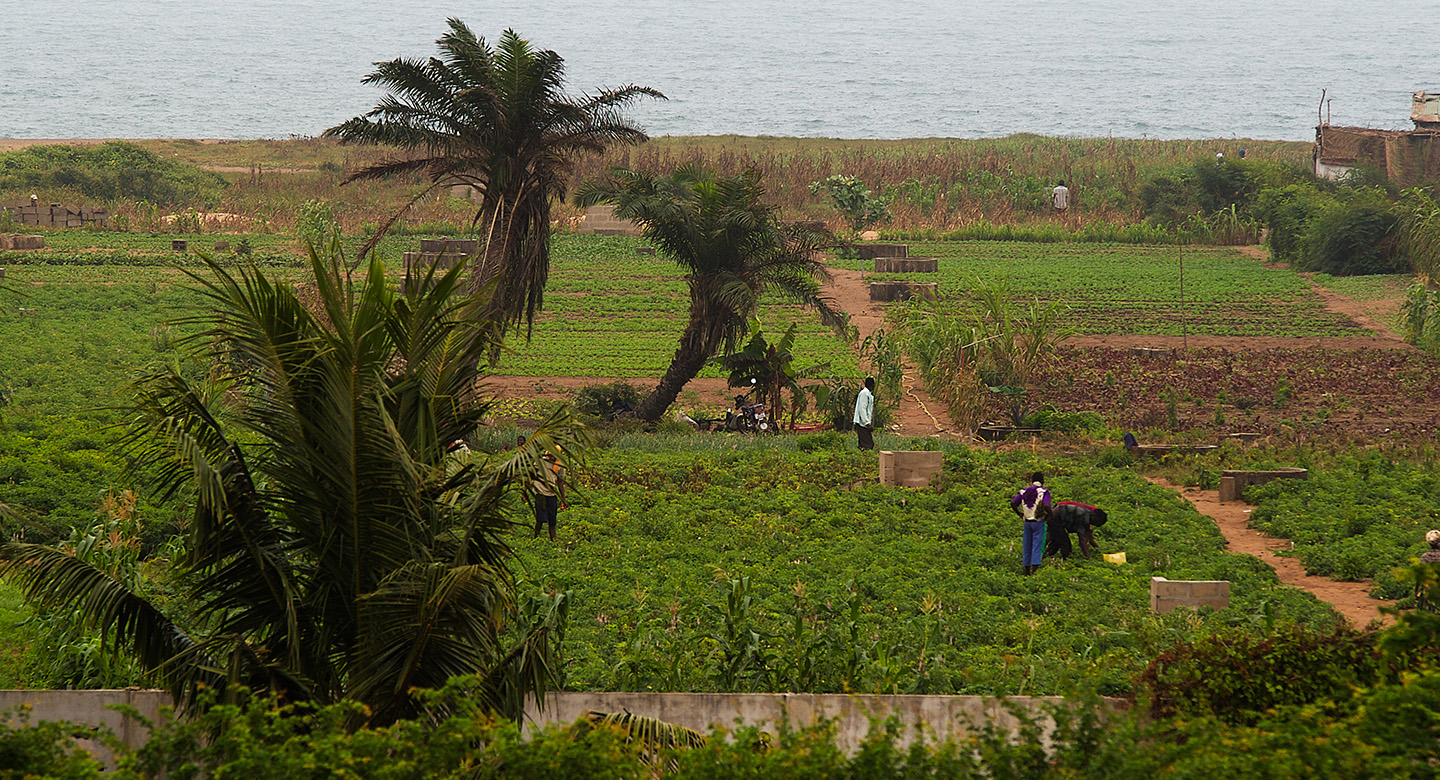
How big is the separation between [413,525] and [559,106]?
16123 millimetres

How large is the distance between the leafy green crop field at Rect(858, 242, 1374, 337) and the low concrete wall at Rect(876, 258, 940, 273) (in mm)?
460

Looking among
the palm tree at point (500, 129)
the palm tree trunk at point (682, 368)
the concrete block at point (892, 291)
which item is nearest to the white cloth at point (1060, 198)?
the concrete block at point (892, 291)

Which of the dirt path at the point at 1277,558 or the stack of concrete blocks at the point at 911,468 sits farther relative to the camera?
the stack of concrete blocks at the point at 911,468

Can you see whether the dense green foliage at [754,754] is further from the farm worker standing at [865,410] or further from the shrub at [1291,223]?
the shrub at [1291,223]

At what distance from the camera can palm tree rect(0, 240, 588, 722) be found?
7.61 metres

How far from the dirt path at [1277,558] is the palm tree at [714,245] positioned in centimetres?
789

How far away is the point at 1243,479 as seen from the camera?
19719 mm

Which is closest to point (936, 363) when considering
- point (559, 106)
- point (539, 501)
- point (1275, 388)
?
point (1275, 388)

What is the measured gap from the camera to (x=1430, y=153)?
55.6m

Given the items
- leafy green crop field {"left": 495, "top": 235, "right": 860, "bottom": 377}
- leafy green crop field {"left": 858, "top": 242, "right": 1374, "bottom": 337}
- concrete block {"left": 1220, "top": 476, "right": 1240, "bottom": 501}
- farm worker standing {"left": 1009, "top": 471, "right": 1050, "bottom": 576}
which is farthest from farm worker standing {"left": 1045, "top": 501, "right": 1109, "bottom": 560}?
leafy green crop field {"left": 858, "top": 242, "right": 1374, "bottom": 337}

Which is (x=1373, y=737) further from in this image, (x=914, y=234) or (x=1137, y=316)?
(x=914, y=234)

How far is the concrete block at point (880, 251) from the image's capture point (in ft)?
153

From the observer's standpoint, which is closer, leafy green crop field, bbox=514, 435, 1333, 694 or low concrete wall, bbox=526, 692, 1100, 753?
low concrete wall, bbox=526, 692, 1100, 753

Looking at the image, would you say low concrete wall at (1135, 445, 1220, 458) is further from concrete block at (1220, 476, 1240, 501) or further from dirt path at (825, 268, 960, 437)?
dirt path at (825, 268, 960, 437)
